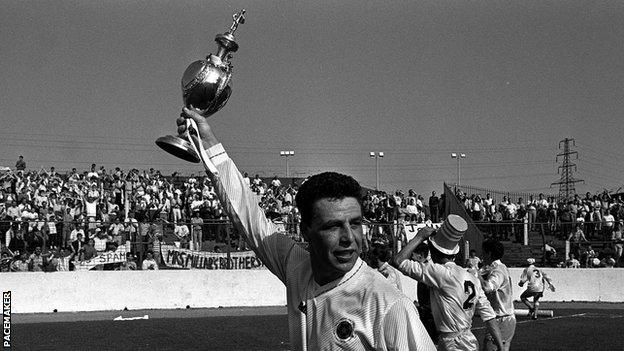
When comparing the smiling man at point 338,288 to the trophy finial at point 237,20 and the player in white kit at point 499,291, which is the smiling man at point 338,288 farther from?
the player in white kit at point 499,291

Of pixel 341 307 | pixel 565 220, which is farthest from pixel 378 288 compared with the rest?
pixel 565 220

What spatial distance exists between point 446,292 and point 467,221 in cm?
2033

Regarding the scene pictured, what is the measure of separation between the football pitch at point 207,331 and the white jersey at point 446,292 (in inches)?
269

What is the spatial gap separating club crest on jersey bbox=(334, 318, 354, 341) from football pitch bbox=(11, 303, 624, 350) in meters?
12.6

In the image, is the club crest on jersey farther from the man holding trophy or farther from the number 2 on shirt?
the number 2 on shirt

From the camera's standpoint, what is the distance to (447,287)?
30.0ft

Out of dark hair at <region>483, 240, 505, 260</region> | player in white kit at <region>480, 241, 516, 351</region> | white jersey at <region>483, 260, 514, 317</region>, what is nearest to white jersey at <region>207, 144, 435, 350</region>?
player in white kit at <region>480, 241, 516, 351</region>

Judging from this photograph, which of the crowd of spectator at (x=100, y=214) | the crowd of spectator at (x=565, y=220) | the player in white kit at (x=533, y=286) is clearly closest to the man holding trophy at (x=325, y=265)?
the crowd of spectator at (x=100, y=214)

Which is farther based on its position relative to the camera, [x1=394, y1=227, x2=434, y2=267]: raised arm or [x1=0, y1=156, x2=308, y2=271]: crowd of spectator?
[x1=0, y1=156, x2=308, y2=271]: crowd of spectator

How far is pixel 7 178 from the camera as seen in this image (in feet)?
93.6

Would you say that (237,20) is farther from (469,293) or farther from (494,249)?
(494,249)

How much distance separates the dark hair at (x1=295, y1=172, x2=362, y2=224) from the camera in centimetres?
341

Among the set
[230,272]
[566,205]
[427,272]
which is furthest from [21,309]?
[566,205]

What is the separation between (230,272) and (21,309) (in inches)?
223
